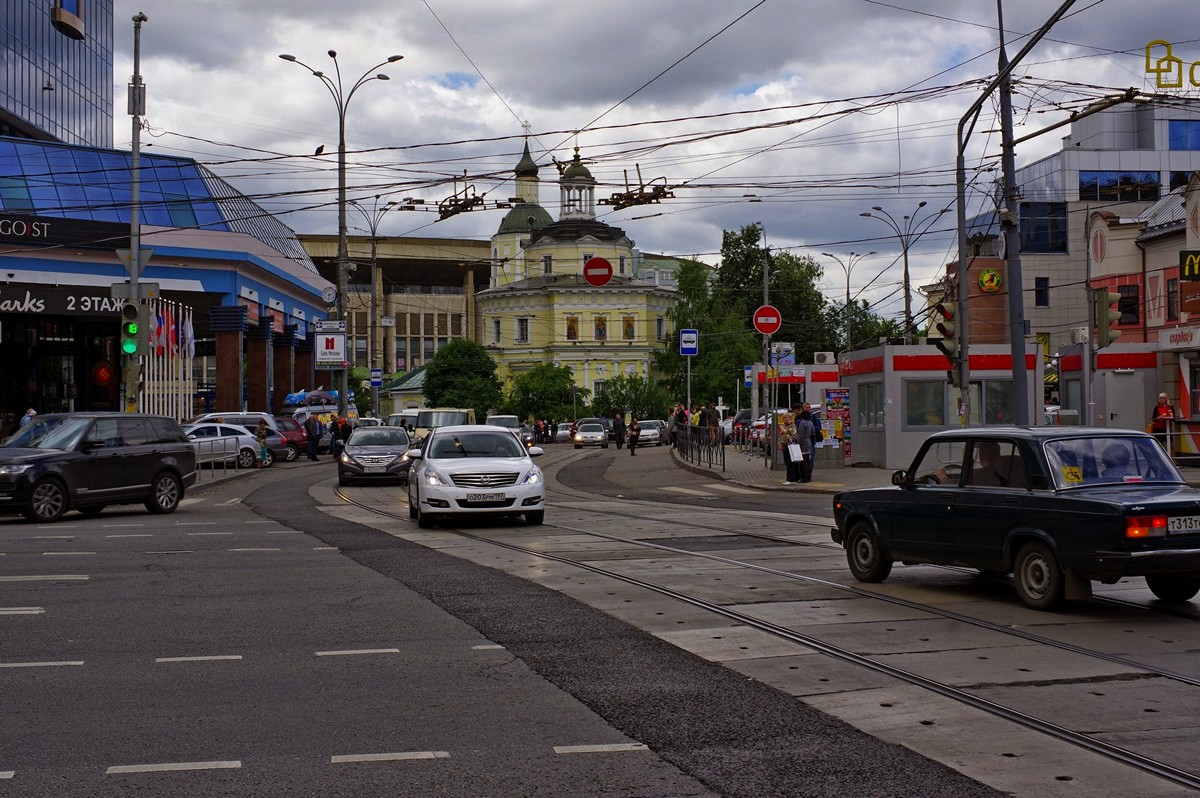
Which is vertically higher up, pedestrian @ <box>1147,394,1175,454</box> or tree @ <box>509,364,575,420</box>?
tree @ <box>509,364,575,420</box>

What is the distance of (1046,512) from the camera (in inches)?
400

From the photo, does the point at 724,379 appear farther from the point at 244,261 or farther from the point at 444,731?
the point at 444,731

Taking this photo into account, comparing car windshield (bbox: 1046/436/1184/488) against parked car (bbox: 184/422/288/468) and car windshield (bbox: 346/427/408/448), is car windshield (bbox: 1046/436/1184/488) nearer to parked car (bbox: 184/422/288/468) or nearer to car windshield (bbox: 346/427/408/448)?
car windshield (bbox: 346/427/408/448)

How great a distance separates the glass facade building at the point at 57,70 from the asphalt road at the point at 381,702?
57.4 meters

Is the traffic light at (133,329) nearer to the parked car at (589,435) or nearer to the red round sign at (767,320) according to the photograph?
the red round sign at (767,320)

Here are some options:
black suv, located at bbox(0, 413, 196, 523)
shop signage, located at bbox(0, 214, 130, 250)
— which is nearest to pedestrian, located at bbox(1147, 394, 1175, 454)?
black suv, located at bbox(0, 413, 196, 523)

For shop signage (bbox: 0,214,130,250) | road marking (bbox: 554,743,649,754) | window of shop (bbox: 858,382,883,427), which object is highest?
shop signage (bbox: 0,214,130,250)

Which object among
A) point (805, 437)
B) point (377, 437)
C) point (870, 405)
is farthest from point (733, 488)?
point (377, 437)

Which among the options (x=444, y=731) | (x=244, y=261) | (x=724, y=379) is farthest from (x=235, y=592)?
(x=724, y=379)

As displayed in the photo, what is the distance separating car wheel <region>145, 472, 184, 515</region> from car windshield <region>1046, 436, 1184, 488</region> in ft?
54.4

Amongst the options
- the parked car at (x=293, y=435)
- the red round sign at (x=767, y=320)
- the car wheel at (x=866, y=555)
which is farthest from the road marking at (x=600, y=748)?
the parked car at (x=293, y=435)

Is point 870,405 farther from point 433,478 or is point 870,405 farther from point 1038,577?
point 1038,577

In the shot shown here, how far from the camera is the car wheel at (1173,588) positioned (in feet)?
34.7

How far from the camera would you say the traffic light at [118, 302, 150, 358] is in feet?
90.4
